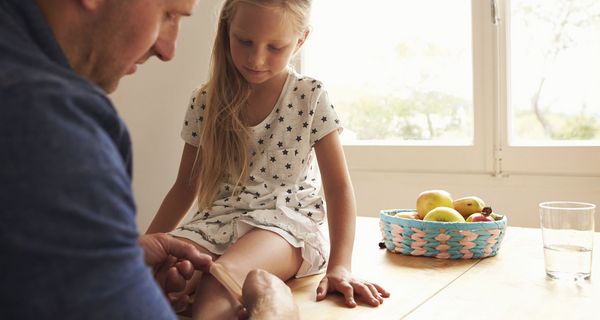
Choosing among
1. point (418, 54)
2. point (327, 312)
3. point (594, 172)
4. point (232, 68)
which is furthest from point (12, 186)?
point (418, 54)

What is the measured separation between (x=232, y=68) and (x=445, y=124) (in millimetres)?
1144

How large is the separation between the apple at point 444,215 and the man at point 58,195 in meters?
0.94

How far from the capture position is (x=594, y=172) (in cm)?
209

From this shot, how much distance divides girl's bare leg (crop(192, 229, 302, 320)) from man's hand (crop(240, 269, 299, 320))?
59 millimetres

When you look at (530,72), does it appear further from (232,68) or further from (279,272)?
(279,272)

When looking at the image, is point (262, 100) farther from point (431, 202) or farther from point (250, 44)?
point (431, 202)

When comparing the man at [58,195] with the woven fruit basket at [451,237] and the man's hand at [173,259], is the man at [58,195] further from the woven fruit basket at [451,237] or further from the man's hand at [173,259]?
the woven fruit basket at [451,237]

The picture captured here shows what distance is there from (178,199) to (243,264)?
442 millimetres

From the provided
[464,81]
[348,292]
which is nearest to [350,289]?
[348,292]

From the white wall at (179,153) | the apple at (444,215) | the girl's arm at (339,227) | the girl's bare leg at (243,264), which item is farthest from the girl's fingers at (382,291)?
the white wall at (179,153)

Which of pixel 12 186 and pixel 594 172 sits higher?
pixel 12 186

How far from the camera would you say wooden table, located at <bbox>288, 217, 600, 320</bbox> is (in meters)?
1.02

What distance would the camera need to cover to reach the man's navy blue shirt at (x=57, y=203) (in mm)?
460

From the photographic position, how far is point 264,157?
4.86 ft
